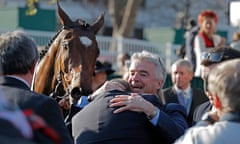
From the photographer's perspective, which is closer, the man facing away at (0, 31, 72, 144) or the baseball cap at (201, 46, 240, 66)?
the man facing away at (0, 31, 72, 144)

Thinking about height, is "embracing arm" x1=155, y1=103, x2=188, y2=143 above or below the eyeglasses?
below

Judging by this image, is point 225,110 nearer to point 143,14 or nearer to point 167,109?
point 167,109

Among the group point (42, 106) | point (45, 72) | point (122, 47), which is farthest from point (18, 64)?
point (122, 47)

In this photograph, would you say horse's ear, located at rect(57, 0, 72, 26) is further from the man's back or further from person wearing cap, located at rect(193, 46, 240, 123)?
the man's back

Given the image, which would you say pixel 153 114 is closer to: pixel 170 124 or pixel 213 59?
pixel 170 124

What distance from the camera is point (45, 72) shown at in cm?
718

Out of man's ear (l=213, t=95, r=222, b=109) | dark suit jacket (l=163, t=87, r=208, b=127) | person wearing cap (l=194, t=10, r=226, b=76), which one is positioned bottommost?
dark suit jacket (l=163, t=87, r=208, b=127)

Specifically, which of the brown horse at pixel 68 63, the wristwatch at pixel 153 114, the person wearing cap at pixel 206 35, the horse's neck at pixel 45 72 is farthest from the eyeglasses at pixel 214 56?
the person wearing cap at pixel 206 35

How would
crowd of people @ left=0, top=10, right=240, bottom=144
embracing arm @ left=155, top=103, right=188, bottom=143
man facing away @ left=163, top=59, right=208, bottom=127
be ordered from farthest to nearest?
man facing away @ left=163, top=59, right=208, bottom=127
embracing arm @ left=155, top=103, right=188, bottom=143
crowd of people @ left=0, top=10, right=240, bottom=144

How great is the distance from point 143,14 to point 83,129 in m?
37.3

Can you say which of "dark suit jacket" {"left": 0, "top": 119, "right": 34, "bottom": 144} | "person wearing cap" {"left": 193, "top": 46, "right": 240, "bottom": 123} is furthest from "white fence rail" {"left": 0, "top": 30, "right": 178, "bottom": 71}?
"dark suit jacket" {"left": 0, "top": 119, "right": 34, "bottom": 144}

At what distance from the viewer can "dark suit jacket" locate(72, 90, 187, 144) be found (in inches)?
195

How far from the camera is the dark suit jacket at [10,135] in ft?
9.27

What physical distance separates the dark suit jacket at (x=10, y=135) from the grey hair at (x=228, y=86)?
124 cm
